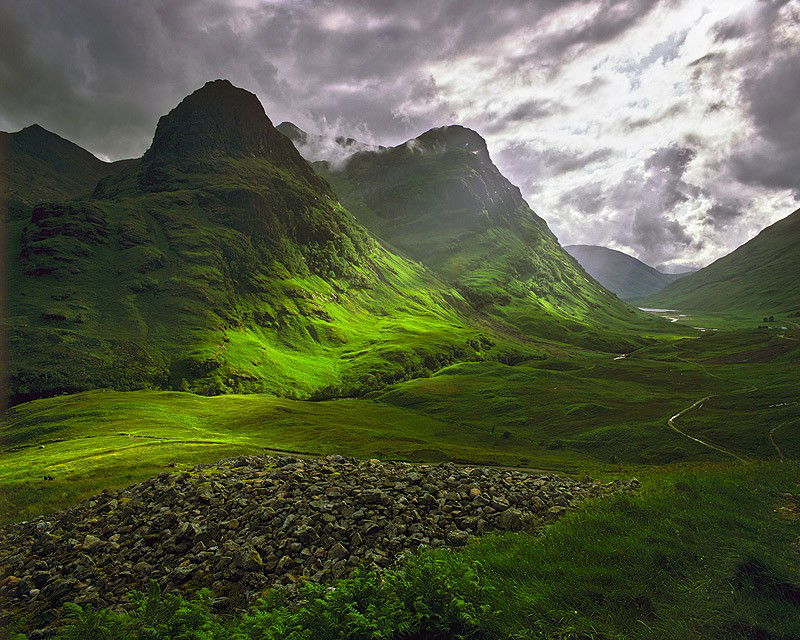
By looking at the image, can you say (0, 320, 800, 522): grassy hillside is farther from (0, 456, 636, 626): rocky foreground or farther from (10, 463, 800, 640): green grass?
(10, 463, 800, 640): green grass

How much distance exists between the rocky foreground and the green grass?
411cm

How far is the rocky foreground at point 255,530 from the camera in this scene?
17.0 metres

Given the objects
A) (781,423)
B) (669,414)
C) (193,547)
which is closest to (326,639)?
(193,547)

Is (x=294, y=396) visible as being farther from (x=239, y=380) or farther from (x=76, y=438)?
(x=76, y=438)

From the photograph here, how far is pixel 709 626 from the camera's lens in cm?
813

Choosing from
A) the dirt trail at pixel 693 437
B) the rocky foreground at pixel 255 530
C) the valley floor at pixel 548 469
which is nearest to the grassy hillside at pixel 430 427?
the valley floor at pixel 548 469

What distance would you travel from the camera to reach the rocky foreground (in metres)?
17.0

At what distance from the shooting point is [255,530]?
65.1 feet

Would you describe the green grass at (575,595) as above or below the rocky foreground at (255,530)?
above

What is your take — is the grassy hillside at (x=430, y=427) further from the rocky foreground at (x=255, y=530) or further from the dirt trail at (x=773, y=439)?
the rocky foreground at (x=255, y=530)

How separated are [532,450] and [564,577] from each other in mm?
88341

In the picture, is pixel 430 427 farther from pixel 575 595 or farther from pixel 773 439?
pixel 575 595

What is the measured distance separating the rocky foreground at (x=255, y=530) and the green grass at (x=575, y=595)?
162 inches

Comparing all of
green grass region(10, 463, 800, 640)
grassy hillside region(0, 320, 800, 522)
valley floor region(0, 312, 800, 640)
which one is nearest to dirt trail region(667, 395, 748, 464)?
valley floor region(0, 312, 800, 640)
